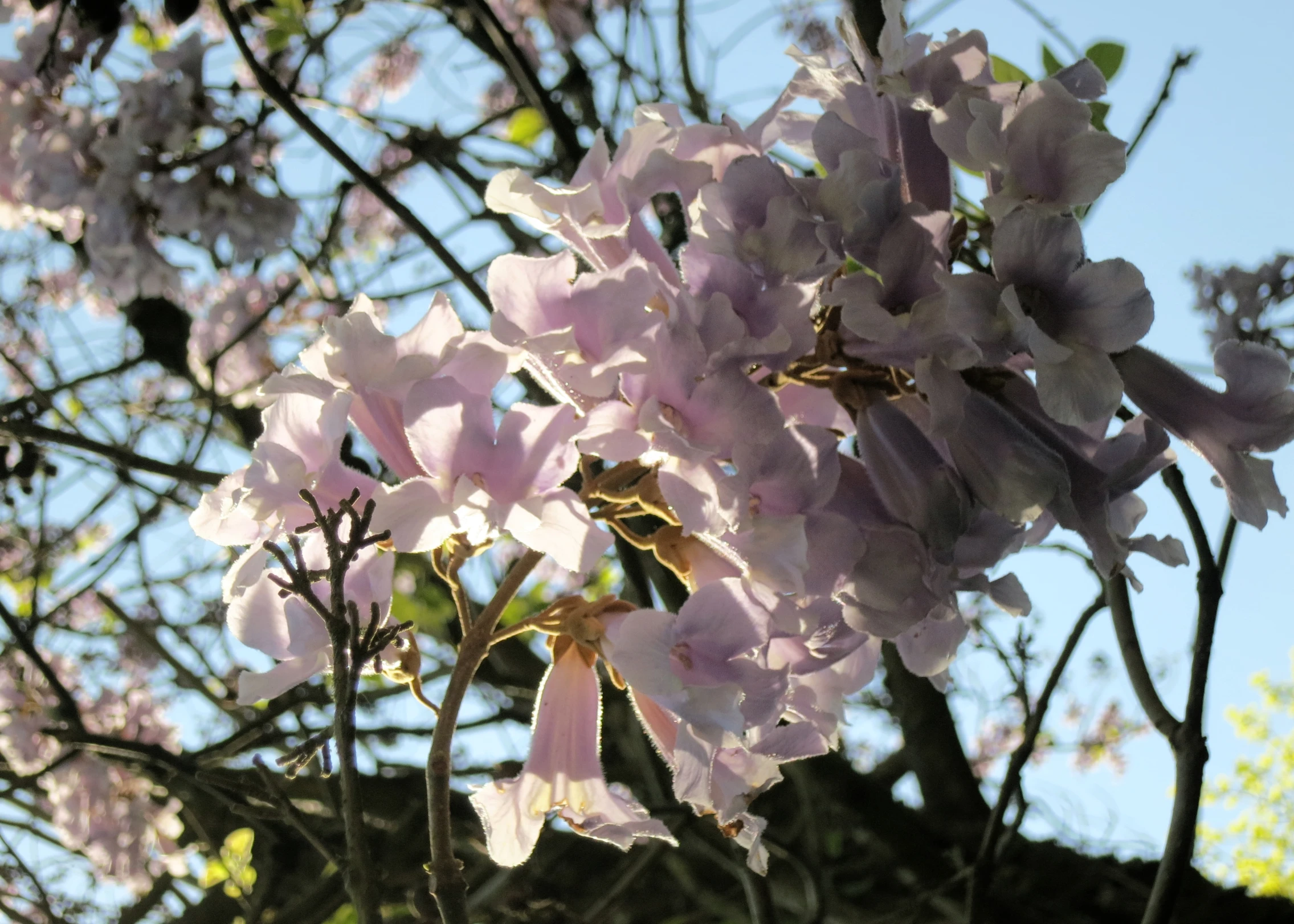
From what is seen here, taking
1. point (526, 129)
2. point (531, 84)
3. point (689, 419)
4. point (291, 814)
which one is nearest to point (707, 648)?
point (689, 419)

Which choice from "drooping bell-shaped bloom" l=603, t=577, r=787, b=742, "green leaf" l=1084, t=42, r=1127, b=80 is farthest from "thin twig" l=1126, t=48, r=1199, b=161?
"drooping bell-shaped bloom" l=603, t=577, r=787, b=742

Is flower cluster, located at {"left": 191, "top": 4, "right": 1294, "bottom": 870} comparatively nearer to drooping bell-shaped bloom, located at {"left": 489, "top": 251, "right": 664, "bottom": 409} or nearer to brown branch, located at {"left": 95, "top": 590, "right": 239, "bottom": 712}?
drooping bell-shaped bloom, located at {"left": 489, "top": 251, "right": 664, "bottom": 409}

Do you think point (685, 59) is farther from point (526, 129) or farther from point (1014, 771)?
point (1014, 771)

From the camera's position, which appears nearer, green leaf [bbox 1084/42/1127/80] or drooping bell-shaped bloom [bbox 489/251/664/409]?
drooping bell-shaped bloom [bbox 489/251/664/409]

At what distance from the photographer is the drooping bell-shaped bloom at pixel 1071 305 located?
2.15 ft

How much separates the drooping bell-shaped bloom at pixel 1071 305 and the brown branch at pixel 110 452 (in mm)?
1183

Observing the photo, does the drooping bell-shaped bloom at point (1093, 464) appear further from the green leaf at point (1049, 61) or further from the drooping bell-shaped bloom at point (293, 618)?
the green leaf at point (1049, 61)

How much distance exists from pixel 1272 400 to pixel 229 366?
271 cm

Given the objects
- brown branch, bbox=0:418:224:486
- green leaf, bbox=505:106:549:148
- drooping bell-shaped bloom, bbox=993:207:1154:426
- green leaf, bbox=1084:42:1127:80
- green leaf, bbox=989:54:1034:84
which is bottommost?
drooping bell-shaped bloom, bbox=993:207:1154:426

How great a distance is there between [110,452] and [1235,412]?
4.57 ft

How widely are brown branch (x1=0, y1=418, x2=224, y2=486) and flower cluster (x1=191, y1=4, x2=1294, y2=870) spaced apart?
83cm

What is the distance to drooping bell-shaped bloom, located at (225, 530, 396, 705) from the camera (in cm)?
80

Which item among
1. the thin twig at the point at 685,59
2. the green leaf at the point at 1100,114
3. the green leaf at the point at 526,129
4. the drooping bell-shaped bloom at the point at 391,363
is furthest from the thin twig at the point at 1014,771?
the green leaf at the point at 526,129

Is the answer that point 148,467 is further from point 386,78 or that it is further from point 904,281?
point 386,78
